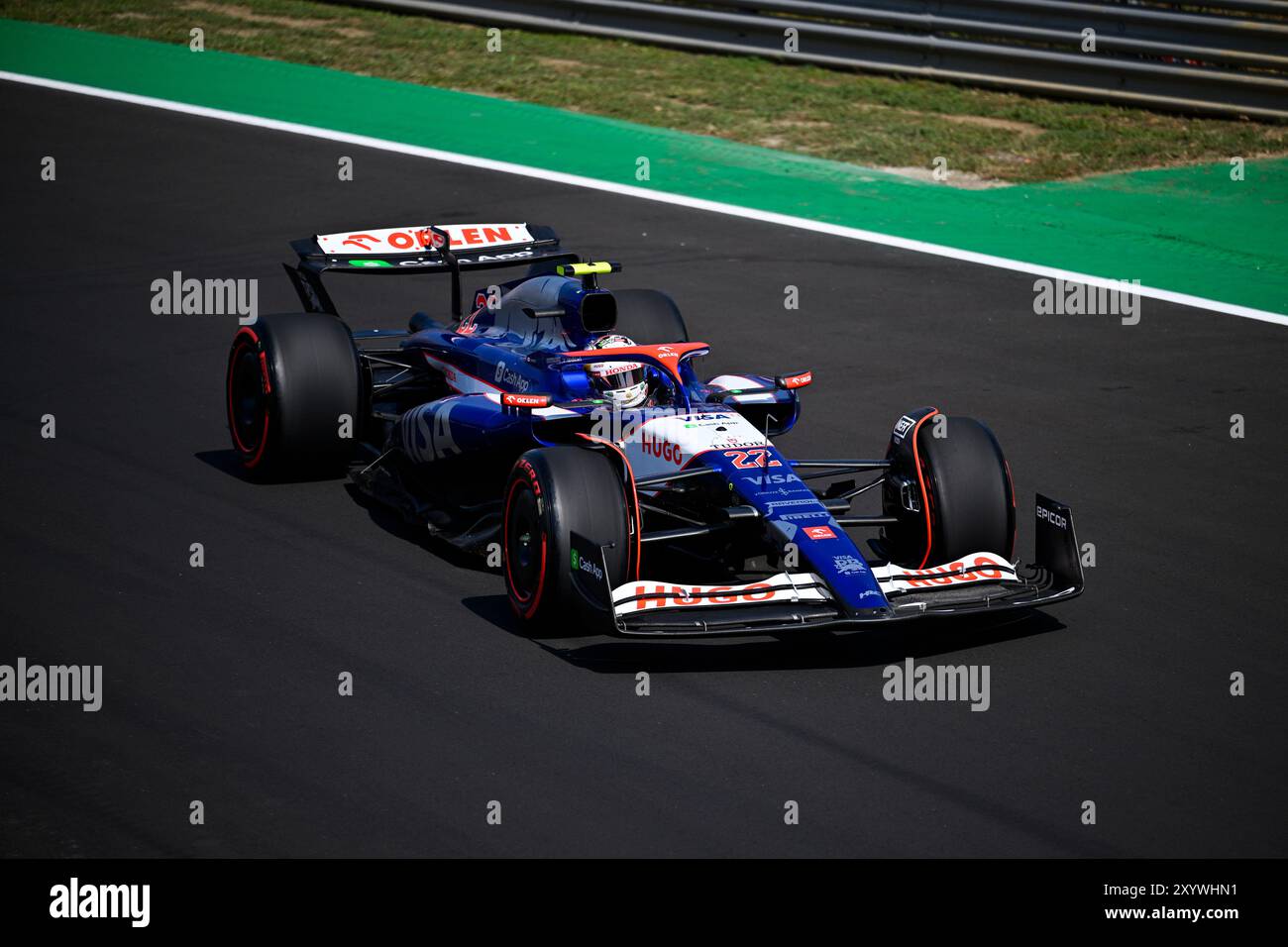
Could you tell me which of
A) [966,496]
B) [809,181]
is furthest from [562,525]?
[809,181]

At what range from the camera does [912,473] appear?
8648mm

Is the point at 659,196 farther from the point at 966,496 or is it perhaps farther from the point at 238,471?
the point at 966,496

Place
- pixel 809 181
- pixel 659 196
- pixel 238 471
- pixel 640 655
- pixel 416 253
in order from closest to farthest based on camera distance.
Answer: pixel 640 655 → pixel 238 471 → pixel 416 253 → pixel 659 196 → pixel 809 181

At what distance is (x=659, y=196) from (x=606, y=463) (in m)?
9.24

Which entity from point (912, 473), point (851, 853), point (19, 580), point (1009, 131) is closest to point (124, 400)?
point (19, 580)

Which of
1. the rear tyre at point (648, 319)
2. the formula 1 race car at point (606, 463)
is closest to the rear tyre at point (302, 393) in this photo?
the formula 1 race car at point (606, 463)

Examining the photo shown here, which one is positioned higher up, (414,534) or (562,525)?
(562,525)

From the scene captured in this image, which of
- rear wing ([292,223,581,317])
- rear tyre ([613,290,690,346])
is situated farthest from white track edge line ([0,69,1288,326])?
rear wing ([292,223,581,317])

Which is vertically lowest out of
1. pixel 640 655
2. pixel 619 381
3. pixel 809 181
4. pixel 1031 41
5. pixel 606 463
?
pixel 640 655

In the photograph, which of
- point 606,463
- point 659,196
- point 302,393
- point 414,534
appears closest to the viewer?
point 606,463

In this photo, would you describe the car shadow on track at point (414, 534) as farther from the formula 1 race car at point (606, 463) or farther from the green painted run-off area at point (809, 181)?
the green painted run-off area at point (809, 181)

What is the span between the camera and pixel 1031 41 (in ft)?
63.1
